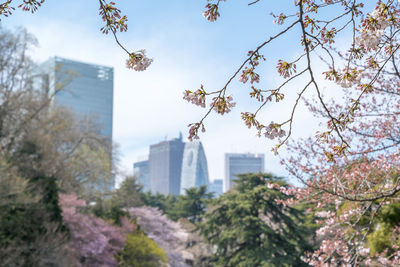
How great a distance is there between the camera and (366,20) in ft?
9.00

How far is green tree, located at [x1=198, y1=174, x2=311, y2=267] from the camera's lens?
59.2 feet

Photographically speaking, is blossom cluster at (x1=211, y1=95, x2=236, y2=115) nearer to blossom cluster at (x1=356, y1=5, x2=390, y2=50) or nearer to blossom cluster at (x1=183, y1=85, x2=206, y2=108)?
blossom cluster at (x1=183, y1=85, x2=206, y2=108)

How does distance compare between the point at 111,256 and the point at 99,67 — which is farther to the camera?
the point at 99,67

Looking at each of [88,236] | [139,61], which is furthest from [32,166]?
[139,61]

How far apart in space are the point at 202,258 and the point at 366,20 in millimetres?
20767

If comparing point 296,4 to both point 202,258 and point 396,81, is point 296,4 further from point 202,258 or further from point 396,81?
point 202,258

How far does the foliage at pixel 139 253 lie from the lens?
17.1 meters

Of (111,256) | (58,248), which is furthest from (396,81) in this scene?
(111,256)

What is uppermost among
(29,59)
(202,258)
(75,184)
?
(29,59)

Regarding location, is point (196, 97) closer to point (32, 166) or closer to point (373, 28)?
point (373, 28)

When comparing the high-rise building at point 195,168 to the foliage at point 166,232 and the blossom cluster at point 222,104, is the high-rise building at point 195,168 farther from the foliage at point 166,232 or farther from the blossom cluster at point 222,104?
the blossom cluster at point 222,104

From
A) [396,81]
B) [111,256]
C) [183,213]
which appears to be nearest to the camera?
[396,81]

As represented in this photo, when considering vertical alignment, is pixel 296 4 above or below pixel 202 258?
above

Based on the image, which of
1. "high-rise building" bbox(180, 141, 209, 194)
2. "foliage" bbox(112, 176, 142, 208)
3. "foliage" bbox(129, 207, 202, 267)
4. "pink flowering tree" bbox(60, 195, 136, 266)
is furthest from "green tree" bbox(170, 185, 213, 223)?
"high-rise building" bbox(180, 141, 209, 194)
